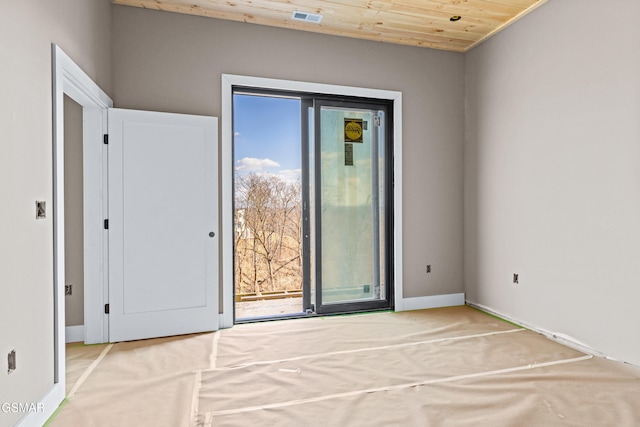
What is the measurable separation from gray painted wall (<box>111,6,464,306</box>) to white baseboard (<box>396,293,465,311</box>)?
66mm

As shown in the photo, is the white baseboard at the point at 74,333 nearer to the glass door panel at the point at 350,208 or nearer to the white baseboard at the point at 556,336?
the glass door panel at the point at 350,208

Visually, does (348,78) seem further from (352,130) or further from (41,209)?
(41,209)

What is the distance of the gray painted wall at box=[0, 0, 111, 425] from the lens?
165cm

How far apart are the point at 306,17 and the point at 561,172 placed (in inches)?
107

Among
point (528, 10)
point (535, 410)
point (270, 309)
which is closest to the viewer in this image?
point (535, 410)

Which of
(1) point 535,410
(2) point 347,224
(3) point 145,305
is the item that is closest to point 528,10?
(2) point 347,224

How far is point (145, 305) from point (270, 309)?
6.16 feet

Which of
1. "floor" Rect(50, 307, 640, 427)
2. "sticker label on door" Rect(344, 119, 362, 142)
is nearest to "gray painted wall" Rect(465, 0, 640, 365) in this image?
"floor" Rect(50, 307, 640, 427)

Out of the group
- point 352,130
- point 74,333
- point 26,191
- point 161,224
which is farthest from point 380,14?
point 74,333

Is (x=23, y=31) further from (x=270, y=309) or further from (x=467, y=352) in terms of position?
(x=270, y=309)

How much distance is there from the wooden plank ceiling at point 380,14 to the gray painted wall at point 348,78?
9 centimetres

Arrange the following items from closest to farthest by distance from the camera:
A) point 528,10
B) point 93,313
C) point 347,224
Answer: point 93,313 < point 528,10 < point 347,224

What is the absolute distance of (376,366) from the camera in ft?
8.73

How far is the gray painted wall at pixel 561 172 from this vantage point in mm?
2666
